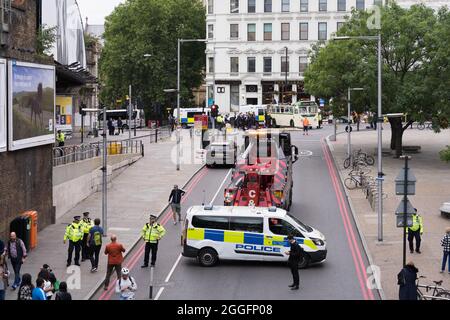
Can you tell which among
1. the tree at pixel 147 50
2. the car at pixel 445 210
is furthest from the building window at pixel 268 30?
the car at pixel 445 210

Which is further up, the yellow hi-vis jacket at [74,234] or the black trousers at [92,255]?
the yellow hi-vis jacket at [74,234]

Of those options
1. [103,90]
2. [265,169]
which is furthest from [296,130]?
[265,169]

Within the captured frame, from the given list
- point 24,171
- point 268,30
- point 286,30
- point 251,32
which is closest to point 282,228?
point 24,171

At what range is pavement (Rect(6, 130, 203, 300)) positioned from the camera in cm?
2319

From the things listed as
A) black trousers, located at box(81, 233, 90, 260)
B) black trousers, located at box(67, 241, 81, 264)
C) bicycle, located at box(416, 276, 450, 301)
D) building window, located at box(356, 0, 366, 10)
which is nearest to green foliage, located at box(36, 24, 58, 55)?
black trousers, located at box(81, 233, 90, 260)

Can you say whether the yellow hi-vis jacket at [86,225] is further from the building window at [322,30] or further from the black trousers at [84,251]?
the building window at [322,30]

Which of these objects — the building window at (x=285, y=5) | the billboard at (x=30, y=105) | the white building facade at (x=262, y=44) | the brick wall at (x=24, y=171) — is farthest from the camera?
the building window at (x=285, y=5)

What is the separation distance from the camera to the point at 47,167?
30.8m

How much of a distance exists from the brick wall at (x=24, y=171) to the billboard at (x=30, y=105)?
0.33 metres

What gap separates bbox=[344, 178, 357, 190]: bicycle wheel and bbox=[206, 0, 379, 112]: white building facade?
52.7 meters

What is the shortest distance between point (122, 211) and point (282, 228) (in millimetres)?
11058

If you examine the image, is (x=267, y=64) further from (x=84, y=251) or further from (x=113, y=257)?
(x=113, y=257)

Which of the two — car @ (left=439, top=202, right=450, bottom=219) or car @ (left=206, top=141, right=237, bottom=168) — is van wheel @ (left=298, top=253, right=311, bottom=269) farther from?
car @ (left=206, top=141, right=237, bottom=168)

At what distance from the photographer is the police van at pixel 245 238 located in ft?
79.1
